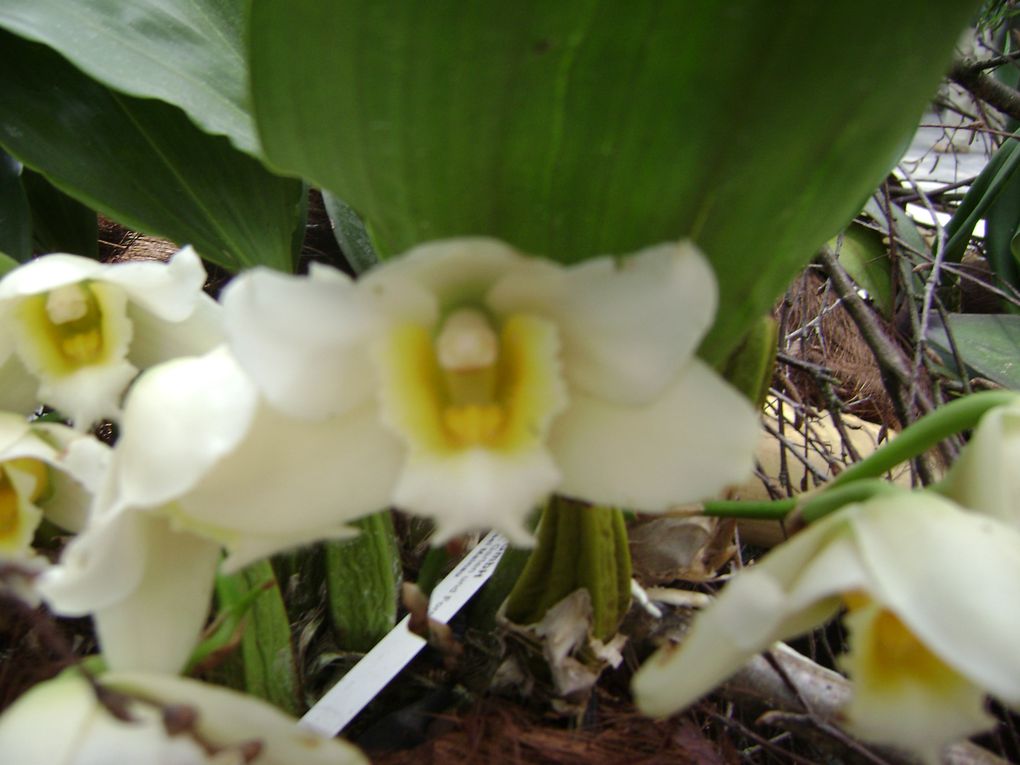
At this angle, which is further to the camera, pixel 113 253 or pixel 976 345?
pixel 113 253

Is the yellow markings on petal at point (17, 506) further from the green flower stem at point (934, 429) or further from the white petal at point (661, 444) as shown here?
the green flower stem at point (934, 429)

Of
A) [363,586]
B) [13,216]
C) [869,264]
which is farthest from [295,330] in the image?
[869,264]

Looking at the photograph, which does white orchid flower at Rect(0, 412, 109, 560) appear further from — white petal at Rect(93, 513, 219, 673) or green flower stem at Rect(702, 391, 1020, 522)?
green flower stem at Rect(702, 391, 1020, 522)

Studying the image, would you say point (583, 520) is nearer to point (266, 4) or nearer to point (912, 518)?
point (912, 518)

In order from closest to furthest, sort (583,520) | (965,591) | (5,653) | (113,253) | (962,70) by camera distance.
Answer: (965,591) < (583,520) < (5,653) < (962,70) < (113,253)

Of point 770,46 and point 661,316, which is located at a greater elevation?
point 770,46

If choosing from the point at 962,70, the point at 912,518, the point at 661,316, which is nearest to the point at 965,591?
the point at 912,518

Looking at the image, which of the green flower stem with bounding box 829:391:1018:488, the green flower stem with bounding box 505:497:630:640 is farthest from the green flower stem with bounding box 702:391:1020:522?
the green flower stem with bounding box 505:497:630:640
